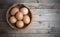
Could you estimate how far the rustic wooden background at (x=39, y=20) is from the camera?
1.34 m

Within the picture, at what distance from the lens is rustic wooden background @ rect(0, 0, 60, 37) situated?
4.40 ft

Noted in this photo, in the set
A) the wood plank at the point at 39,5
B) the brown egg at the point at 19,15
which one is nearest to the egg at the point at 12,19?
the brown egg at the point at 19,15

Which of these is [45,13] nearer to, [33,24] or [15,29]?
[33,24]

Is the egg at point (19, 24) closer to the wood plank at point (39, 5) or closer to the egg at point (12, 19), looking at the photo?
the egg at point (12, 19)

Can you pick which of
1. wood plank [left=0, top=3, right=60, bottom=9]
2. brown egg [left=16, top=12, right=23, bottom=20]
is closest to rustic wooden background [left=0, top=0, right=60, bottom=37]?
wood plank [left=0, top=3, right=60, bottom=9]

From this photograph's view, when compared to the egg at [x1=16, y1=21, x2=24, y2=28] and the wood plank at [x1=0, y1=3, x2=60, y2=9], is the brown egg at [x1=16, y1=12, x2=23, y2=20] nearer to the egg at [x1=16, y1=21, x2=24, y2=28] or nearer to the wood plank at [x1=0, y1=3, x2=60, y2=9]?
the egg at [x1=16, y1=21, x2=24, y2=28]

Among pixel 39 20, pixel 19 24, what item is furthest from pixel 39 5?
pixel 19 24

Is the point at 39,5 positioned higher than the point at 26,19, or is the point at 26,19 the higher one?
the point at 39,5

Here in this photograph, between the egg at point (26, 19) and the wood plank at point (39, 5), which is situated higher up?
the wood plank at point (39, 5)

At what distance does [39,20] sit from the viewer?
53.2 inches

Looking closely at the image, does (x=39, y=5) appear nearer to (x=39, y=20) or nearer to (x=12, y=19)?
(x=39, y=20)

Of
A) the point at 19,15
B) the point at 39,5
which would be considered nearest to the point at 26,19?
the point at 19,15

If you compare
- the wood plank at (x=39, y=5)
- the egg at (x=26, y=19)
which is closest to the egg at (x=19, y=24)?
Answer: the egg at (x=26, y=19)

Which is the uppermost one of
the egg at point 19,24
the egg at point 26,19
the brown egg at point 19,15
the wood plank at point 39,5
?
the wood plank at point 39,5
